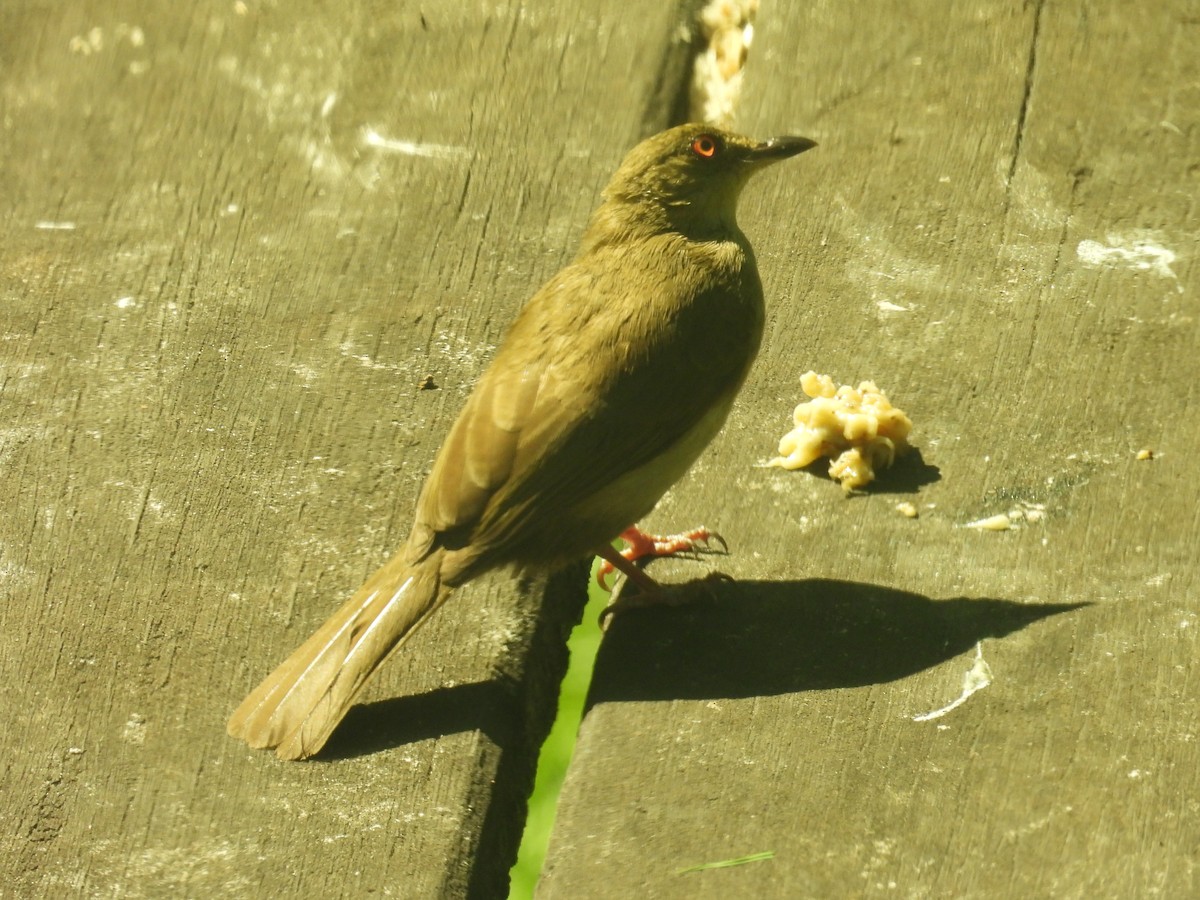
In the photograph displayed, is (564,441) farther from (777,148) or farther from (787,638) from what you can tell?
(777,148)

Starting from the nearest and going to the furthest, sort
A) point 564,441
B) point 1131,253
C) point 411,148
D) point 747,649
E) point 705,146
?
point 747,649 < point 564,441 < point 705,146 < point 1131,253 < point 411,148

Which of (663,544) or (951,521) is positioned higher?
(951,521)

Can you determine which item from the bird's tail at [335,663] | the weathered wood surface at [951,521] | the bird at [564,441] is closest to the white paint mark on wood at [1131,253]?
the weathered wood surface at [951,521]

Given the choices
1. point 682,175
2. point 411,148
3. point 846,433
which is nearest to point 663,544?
point 846,433

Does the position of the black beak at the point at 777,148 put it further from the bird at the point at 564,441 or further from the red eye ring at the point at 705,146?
the bird at the point at 564,441

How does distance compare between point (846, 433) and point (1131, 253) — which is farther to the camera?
point (1131, 253)

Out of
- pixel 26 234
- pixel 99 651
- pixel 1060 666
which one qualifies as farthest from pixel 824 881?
pixel 26 234

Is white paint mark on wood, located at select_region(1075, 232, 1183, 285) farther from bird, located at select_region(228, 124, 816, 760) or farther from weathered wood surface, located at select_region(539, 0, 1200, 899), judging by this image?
bird, located at select_region(228, 124, 816, 760)
